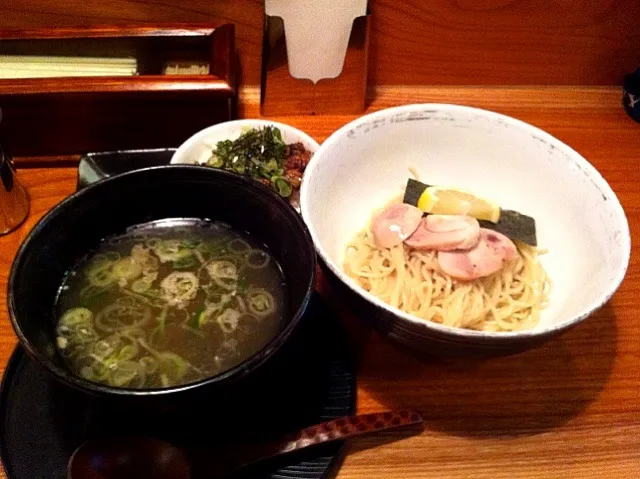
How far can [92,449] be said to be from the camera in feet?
3.08

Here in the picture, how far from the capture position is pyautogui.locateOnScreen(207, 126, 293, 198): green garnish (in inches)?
58.1

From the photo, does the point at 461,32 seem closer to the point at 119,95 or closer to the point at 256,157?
the point at 256,157

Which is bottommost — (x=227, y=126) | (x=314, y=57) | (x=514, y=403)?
(x=514, y=403)

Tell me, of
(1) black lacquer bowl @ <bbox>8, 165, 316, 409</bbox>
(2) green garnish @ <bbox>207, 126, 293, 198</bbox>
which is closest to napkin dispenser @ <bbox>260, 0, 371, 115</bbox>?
(2) green garnish @ <bbox>207, 126, 293, 198</bbox>

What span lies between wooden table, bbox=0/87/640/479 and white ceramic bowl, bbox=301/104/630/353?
0.12 metres

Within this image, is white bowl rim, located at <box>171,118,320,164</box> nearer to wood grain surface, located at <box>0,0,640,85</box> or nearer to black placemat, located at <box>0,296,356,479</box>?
wood grain surface, located at <box>0,0,640,85</box>

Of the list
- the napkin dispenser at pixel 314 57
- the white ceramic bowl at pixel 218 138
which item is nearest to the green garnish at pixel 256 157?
the white ceramic bowl at pixel 218 138

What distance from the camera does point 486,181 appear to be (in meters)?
1.43

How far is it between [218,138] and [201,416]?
77 centimetres

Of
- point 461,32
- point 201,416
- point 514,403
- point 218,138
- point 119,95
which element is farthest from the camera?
point 461,32

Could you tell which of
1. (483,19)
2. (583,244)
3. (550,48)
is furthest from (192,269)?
(550,48)

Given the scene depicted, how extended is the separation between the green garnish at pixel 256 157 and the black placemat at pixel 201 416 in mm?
486

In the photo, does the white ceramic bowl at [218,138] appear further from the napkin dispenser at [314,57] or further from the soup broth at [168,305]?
the soup broth at [168,305]

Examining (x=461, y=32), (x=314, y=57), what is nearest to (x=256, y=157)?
(x=314, y=57)
